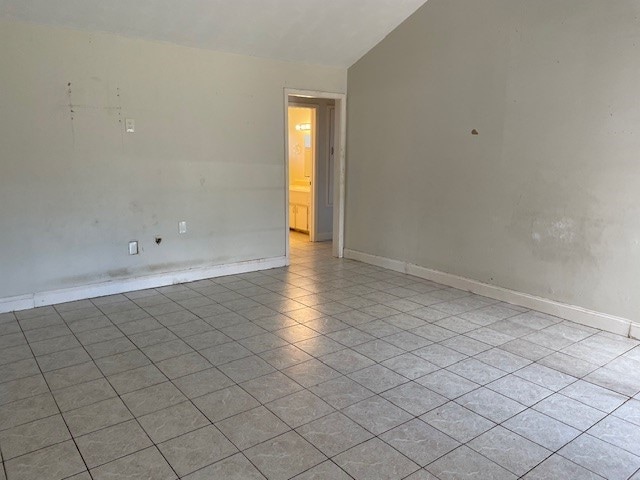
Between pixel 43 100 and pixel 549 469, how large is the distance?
4313 millimetres

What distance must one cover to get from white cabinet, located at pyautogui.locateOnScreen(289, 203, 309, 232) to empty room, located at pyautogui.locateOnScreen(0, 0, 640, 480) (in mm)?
1641

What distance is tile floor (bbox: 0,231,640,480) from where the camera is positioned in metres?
1.99

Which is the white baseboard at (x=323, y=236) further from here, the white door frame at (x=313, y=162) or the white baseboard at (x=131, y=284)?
the white baseboard at (x=131, y=284)

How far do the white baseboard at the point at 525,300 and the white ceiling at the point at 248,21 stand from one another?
98.6 inches

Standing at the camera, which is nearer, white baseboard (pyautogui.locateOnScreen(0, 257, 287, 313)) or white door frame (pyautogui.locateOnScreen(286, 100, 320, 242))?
white baseboard (pyautogui.locateOnScreen(0, 257, 287, 313))

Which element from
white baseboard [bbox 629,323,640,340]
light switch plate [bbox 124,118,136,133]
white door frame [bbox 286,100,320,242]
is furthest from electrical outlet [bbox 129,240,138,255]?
white baseboard [bbox 629,323,640,340]

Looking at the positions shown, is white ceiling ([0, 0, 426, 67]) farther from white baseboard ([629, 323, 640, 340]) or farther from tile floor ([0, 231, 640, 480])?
white baseboard ([629, 323, 640, 340])

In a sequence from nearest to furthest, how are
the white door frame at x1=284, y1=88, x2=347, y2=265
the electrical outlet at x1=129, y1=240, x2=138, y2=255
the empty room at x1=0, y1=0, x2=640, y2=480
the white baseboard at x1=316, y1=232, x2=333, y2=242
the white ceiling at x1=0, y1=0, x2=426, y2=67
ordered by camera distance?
1. the empty room at x1=0, y1=0, x2=640, y2=480
2. the white ceiling at x1=0, y1=0, x2=426, y2=67
3. the electrical outlet at x1=129, y1=240, x2=138, y2=255
4. the white door frame at x1=284, y1=88, x2=347, y2=265
5. the white baseboard at x1=316, y1=232, x2=333, y2=242

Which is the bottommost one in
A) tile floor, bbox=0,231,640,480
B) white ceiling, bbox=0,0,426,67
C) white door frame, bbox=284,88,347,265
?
tile floor, bbox=0,231,640,480

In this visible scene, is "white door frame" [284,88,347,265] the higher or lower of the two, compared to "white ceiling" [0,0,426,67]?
lower

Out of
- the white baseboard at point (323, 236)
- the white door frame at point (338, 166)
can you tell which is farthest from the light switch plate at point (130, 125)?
the white baseboard at point (323, 236)

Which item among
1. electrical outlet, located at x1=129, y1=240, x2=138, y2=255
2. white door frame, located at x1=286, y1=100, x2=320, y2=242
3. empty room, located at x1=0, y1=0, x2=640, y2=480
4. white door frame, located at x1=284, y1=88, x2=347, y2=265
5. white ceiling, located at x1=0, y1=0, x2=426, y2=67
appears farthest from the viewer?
white door frame, located at x1=286, y1=100, x2=320, y2=242

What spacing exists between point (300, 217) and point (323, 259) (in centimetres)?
187

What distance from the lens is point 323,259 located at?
19.3ft
